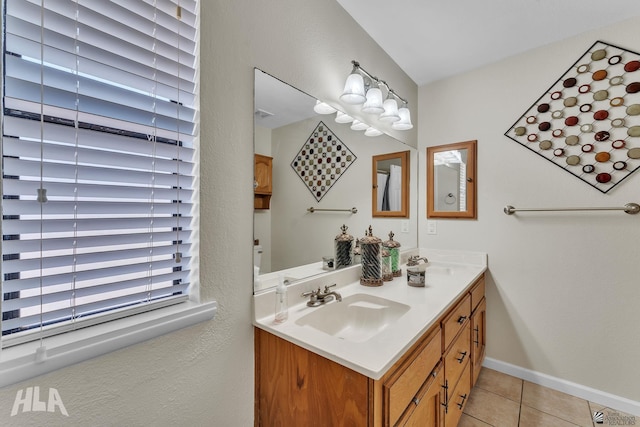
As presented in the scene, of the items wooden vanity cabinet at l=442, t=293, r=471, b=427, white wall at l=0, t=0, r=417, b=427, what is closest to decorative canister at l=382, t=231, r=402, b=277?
wooden vanity cabinet at l=442, t=293, r=471, b=427

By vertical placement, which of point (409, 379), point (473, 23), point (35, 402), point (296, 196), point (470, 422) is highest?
point (473, 23)

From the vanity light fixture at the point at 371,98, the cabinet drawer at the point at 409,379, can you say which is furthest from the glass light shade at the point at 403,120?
the cabinet drawer at the point at 409,379

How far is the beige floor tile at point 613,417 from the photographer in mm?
1557

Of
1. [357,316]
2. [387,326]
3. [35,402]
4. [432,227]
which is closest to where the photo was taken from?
[35,402]

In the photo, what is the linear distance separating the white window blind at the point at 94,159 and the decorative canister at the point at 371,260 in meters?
0.96

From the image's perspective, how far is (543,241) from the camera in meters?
1.87

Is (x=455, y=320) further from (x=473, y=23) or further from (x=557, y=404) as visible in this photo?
(x=473, y=23)

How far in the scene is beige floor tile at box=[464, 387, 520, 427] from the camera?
1579 millimetres

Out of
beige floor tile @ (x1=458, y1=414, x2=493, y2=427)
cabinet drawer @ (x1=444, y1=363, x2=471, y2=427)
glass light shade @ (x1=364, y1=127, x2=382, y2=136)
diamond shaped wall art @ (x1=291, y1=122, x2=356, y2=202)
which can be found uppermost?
glass light shade @ (x1=364, y1=127, x2=382, y2=136)

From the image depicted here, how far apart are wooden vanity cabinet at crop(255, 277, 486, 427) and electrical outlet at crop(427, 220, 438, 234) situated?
1.10 meters

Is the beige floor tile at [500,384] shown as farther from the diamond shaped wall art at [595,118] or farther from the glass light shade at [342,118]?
the glass light shade at [342,118]

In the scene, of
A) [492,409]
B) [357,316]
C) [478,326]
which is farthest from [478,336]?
[357,316]

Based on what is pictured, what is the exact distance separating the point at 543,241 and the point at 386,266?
44.9 inches

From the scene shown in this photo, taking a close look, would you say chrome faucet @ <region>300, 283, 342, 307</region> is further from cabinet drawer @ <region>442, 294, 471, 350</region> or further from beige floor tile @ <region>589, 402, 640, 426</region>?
beige floor tile @ <region>589, 402, 640, 426</region>
